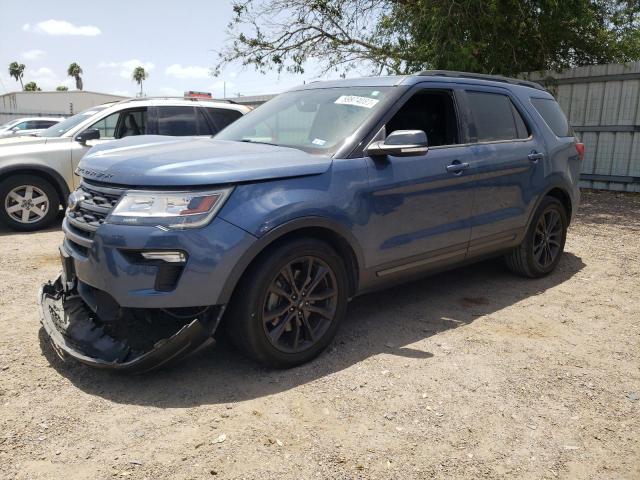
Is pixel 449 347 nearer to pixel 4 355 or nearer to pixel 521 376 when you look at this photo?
pixel 521 376

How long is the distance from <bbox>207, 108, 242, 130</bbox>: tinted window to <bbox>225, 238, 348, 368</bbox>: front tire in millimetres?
5583

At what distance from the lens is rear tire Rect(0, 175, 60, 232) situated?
738 cm

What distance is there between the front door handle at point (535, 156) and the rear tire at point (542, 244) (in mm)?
421

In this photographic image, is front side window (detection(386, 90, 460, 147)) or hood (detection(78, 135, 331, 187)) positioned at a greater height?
front side window (detection(386, 90, 460, 147))

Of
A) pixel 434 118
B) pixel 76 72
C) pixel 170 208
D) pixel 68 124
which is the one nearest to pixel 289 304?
pixel 170 208

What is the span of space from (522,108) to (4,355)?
15.3ft

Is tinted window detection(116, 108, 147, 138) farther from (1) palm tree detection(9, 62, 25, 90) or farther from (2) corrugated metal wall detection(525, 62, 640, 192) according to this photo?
(1) palm tree detection(9, 62, 25, 90)

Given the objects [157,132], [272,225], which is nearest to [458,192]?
[272,225]

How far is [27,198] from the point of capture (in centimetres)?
749

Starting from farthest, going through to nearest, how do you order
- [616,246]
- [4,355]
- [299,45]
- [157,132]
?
[299,45], [157,132], [616,246], [4,355]

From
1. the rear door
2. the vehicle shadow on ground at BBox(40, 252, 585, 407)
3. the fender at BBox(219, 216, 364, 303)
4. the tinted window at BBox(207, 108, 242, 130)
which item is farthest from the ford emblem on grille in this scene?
the tinted window at BBox(207, 108, 242, 130)

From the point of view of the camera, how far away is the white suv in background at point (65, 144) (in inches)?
292

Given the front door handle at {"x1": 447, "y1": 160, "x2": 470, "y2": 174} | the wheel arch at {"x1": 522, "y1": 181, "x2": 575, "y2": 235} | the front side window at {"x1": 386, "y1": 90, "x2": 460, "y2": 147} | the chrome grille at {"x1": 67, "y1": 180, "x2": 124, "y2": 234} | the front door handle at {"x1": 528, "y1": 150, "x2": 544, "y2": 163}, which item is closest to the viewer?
the chrome grille at {"x1": 67, "y1": 180, "x2": 124, "y2": 234}

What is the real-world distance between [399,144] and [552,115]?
2.71 m
